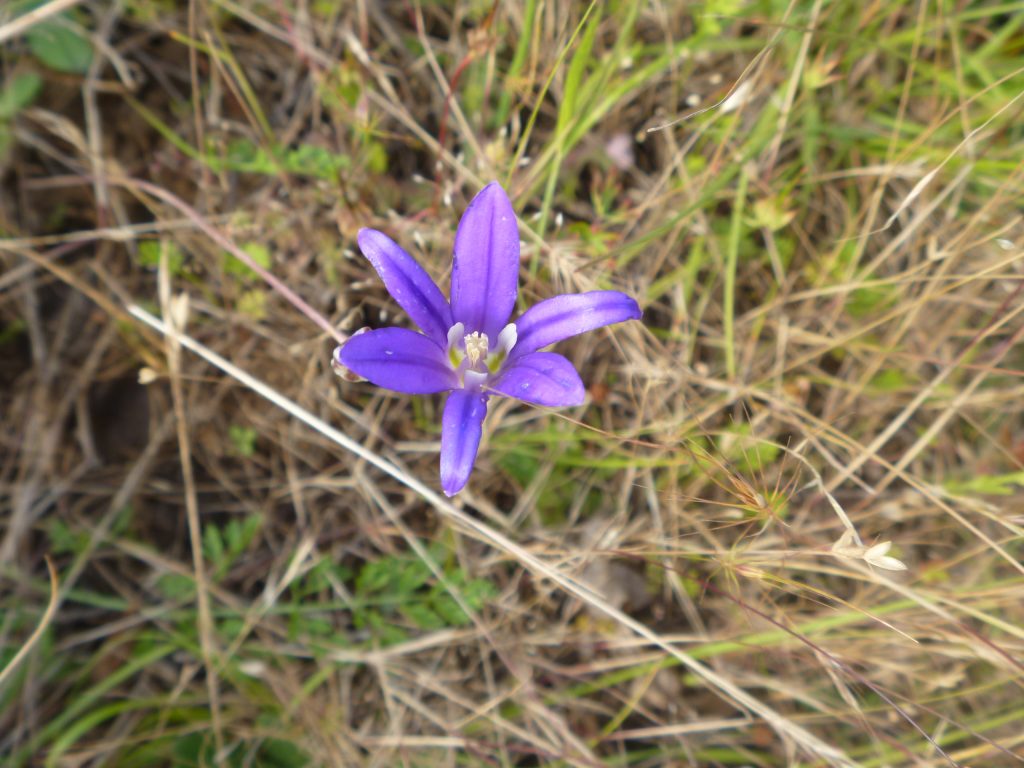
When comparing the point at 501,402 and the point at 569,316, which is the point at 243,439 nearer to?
the point at 501,402

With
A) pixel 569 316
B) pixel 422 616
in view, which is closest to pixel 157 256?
pixel 422 616

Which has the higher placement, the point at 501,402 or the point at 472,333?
the point at 472,333

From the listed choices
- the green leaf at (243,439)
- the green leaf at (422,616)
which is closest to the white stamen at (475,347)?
the green leaf at (422,616)

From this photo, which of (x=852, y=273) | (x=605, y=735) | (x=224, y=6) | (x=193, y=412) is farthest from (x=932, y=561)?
(x=224, y=6)

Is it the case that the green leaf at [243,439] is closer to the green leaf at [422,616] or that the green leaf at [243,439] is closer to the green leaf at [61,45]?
the green leaf at [422,616]

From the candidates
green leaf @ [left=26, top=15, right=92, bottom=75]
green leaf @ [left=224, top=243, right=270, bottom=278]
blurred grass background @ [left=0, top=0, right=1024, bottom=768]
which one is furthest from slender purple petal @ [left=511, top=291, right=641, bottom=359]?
green leaf @ [left=26, top=15, right=92, bottom=75]

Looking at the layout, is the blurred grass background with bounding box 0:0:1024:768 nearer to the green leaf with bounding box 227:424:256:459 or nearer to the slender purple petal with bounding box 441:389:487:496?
the green leaf with bounding box 227:424:256:459
